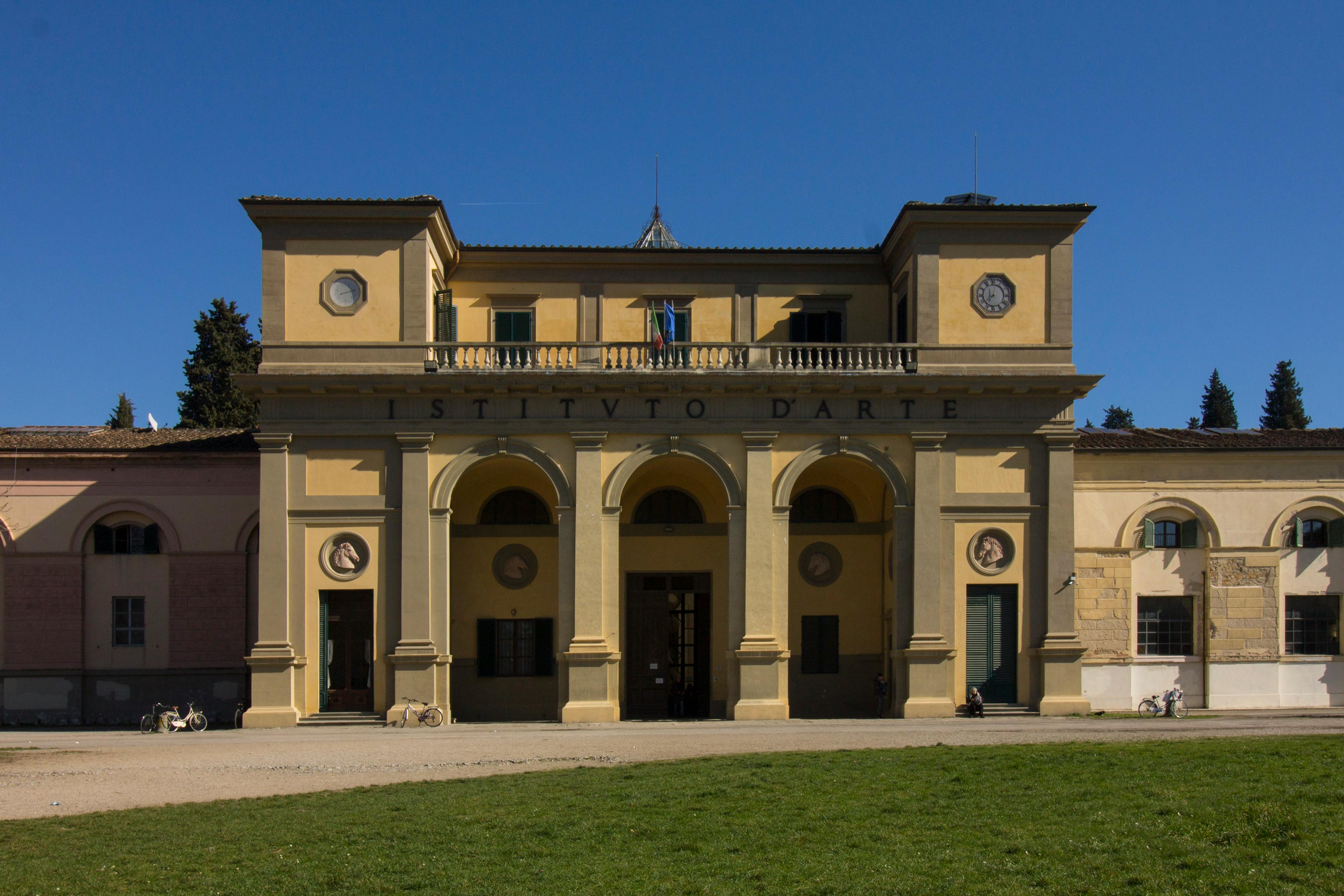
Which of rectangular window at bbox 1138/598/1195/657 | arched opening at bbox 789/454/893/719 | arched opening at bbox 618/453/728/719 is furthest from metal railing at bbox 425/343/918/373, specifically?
rectangular window at bbox 1138/598/1195/657

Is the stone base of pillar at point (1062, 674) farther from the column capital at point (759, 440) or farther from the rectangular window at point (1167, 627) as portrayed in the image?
the column capital at point (759, 440)

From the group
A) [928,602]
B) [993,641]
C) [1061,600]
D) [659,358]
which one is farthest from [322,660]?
[1061,600]

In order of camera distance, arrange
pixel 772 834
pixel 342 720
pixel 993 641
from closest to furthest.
A: pixel 772 834 < pixel 342 720 < pixel 993 641

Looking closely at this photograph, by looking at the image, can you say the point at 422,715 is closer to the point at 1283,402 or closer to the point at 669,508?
the point at 669,508

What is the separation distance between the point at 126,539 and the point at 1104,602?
23.7 metres

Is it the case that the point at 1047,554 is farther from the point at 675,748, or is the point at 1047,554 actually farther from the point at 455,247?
the point at 455,247

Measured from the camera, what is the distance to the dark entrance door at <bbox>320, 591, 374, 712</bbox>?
26.8 metres

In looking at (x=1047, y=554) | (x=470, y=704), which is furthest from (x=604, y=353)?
(x=1047, y=554)

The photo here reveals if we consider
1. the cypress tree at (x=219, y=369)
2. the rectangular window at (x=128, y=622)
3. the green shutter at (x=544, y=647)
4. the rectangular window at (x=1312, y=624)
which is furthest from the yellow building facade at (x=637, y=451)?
the cypress tree at (x=219, y=369)

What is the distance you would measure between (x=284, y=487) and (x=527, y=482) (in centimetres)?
578

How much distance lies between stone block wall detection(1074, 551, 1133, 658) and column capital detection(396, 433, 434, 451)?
50.0ft

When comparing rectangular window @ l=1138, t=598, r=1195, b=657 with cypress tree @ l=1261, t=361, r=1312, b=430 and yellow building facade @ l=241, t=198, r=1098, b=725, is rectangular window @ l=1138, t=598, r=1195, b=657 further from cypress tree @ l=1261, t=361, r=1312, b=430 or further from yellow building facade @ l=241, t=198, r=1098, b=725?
cypress tree @ l=1261, t=361, r=1312, b=430

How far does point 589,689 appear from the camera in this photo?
86.2 ft

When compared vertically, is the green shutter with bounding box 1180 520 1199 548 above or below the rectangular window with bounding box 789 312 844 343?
below
